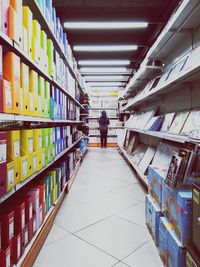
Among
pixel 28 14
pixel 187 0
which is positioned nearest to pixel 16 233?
pixel 28 14

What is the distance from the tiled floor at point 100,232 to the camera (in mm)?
1483

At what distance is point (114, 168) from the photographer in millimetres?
4719

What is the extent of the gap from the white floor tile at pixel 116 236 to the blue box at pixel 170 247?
0.27 m

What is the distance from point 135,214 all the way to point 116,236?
0.51 meters

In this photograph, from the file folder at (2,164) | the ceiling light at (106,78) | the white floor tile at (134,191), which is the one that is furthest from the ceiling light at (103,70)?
the file folder at (2,164)

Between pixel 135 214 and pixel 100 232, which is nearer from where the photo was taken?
pixel 100 232

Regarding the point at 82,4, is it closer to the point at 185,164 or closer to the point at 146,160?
the point at 146,160

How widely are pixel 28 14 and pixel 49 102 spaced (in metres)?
0.76

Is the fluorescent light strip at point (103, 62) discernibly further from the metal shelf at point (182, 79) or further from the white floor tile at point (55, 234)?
the white floor tile at point (55, 234)

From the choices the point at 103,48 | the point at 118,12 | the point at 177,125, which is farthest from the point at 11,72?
the point at 103,48

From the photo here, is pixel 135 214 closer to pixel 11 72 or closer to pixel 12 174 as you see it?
pixel 12 174

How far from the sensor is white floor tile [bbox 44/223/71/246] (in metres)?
1.73

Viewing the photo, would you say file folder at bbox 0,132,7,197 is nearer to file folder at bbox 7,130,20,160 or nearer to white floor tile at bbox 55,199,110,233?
file folder at bbox 7,130,20,160

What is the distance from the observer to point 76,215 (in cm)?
222
